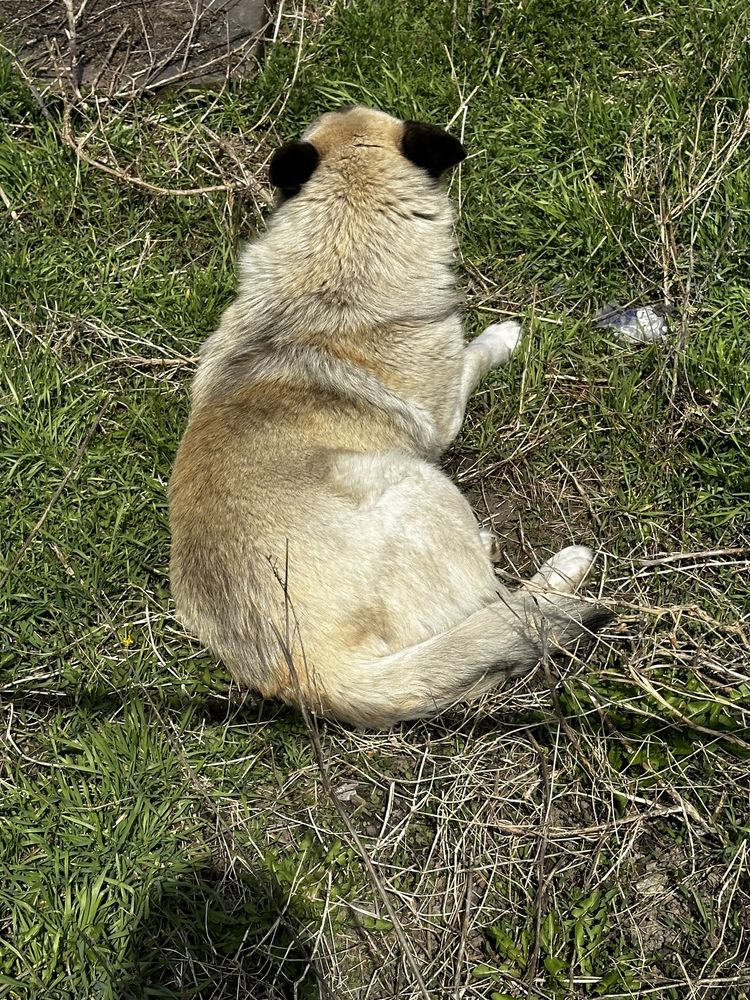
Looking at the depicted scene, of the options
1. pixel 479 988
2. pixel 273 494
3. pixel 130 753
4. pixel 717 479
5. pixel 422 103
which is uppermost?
pixel 422 103

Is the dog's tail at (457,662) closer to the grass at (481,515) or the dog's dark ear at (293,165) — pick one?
the grass at (481,515)

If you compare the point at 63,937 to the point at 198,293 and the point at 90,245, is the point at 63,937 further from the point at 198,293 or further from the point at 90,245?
the point at 90,245

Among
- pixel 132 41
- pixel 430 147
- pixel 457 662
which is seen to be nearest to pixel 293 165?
pixel 430 147

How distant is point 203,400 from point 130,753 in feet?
5.00

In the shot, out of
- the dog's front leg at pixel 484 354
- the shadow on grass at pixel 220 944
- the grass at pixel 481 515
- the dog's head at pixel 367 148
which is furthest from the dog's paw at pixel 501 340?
the shadow on grass at pixel 220 944

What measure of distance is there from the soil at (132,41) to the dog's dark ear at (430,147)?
6.13ft

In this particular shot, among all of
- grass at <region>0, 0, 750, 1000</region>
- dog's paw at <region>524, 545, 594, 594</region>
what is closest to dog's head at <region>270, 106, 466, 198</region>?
grass at <region>0, 0, 750, 1000</region>

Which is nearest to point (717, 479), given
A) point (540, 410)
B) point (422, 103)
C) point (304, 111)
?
point (540, 410)

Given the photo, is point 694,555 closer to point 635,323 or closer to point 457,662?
point 457,662

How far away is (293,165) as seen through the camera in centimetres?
365

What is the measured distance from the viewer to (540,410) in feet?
13.3

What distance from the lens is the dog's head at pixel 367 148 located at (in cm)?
369

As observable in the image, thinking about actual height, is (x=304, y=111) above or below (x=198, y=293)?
above

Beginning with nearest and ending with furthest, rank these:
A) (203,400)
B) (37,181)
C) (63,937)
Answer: (63,937), (203,400), (37,181)
